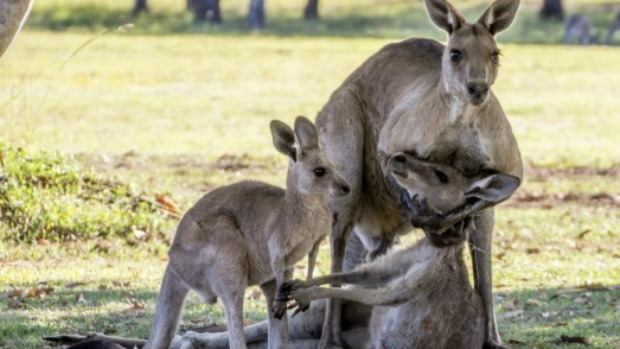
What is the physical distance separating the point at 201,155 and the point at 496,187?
10.1 m

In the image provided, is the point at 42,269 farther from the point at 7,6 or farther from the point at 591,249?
the point at 591,249

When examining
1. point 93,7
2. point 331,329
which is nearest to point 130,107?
point 331,329

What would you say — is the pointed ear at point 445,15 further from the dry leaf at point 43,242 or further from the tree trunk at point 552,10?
the tree trunk at point 552,10

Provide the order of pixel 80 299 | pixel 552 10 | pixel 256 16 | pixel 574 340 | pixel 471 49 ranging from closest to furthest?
pixel 471 49 → pixel 574 340 → pixel 80 299 → pixel 256 16 → pixel 552 10

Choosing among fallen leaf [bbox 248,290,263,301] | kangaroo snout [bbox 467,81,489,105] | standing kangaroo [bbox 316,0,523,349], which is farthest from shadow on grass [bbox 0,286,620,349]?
kangaroo snout [bbox 467,81,489,105]

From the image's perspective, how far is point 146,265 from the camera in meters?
10.1

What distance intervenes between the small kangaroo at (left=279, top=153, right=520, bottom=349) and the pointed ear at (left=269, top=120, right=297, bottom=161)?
553mm

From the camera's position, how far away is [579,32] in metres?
35.7

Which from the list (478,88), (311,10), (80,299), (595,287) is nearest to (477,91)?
(478,88)

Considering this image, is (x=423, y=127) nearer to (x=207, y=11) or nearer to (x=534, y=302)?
(x=534, y=302)

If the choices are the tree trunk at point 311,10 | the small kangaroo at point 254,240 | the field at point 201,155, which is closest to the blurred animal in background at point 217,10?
the tree trunk at point 311,10

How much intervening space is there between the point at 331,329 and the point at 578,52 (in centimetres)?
2595

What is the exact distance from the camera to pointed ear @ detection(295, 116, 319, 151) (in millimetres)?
6223

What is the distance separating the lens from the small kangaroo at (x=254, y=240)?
20.2 feet
